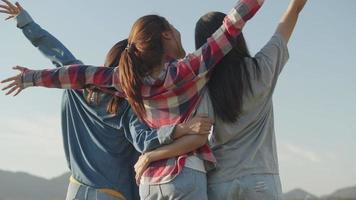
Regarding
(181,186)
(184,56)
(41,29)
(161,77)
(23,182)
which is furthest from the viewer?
(23,182)

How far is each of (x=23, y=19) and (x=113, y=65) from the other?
1.02 m

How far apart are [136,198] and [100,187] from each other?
0.30 metres

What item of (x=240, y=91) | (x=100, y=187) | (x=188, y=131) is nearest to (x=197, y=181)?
(x=188, y=131)

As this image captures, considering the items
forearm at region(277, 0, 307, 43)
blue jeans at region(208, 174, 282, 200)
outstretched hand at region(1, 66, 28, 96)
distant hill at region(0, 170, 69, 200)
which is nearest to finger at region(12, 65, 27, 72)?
outstretched hand at region(1, 66, 28, 96)

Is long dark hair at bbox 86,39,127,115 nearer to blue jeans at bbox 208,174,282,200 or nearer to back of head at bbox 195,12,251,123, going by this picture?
back of head at bbox 195,12,251,123

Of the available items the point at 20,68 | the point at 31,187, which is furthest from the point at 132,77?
the point at 31,187

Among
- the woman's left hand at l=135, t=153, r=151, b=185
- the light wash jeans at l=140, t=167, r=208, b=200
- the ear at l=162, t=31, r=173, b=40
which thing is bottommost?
the light wash jeans at l=140, t=167, r=208, b=200

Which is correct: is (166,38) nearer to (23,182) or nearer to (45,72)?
(45,72)

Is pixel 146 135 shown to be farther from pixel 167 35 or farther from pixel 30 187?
pixel 30 187

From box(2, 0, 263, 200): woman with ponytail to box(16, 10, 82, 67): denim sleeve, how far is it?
943 millimetres

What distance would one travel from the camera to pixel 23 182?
181 metres

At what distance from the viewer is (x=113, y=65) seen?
397cm

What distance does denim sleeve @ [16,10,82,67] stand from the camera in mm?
4344

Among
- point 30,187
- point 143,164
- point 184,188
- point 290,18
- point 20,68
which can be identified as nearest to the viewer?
point 184,188
